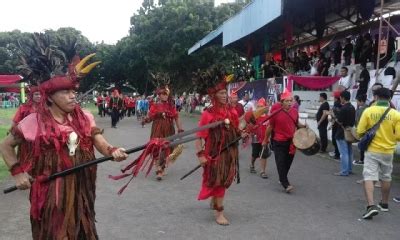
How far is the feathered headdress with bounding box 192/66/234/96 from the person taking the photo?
22.2ft

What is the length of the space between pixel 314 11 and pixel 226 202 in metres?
14.7

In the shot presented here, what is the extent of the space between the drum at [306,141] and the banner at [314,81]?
10499 mm

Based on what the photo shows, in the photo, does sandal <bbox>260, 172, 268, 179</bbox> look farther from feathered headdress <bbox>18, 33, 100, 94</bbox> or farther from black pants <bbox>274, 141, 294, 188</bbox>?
feathered headdress <bbox>18, 33, 100, 94</bbox>

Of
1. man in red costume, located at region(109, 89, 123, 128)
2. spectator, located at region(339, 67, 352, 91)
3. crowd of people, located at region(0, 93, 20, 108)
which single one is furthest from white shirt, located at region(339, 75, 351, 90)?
crowd of people, located at region(0, 93, 20, 108)

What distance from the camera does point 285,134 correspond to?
8641 mm

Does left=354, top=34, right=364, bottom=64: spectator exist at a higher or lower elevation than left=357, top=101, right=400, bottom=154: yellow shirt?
higher

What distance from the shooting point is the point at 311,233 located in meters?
6.18

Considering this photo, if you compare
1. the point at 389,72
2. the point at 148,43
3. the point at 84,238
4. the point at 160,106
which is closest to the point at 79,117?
the point at 84,238

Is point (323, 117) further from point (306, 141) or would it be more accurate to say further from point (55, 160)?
point (55, 160)

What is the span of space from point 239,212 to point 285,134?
2.02 metres

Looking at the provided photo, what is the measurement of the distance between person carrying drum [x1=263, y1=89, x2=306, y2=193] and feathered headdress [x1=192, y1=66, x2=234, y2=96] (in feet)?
6.89

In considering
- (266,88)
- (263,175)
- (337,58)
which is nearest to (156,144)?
(263,175)

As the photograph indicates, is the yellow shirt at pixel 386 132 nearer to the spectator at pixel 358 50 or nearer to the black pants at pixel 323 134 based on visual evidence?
the black pants at pixel 323 134

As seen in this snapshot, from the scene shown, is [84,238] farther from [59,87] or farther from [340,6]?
[340,6]
